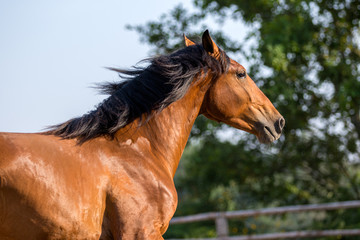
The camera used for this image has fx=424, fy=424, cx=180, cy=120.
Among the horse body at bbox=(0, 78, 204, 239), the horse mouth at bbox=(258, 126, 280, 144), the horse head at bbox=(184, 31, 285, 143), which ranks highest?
the horse body at bbox=(0, 78, 204, 239)

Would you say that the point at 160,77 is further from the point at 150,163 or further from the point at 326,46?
the point at 326,46

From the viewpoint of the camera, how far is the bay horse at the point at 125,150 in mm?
2350

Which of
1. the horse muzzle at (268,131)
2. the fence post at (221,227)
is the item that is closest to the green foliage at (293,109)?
the fence post at (221,227)

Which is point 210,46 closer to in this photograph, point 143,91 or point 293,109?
point 143,91

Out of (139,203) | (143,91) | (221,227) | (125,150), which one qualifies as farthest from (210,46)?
(221,227)

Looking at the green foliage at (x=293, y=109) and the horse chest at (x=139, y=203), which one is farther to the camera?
the green foliage at (x=293, y=109)

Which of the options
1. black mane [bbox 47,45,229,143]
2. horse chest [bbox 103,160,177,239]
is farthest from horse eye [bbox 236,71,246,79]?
horse chest [bbox 103,160,177,239]

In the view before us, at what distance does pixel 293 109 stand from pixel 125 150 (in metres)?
9.43

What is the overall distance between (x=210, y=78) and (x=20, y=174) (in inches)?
62.4

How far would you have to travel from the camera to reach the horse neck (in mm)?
3027

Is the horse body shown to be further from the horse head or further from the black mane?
the horse head

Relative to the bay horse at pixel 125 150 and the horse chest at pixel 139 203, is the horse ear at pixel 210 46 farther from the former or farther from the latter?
the horse chest at pixel 139 203

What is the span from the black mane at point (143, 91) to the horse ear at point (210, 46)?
4 centimetres

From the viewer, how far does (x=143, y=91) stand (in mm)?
3045
